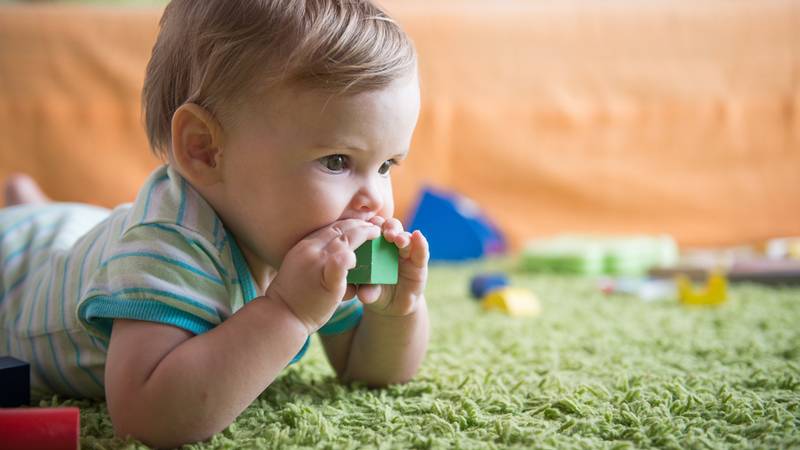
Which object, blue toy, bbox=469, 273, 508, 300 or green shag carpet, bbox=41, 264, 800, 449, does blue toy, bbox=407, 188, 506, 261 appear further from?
green shag carpet, bbox=41, 264, 800, 449

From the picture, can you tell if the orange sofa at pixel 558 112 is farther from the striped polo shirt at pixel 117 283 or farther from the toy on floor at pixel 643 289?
the striped polo shirt at pixel 117 283

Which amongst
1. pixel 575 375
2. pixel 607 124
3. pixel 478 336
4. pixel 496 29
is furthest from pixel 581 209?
pixel 575 375

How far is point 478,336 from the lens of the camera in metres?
1.19

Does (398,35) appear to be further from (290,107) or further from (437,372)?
(437,372)

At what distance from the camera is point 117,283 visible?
738mm

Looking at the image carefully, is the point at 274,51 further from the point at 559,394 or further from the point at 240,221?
the point at 559,394

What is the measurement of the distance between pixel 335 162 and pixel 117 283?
228 millimetres

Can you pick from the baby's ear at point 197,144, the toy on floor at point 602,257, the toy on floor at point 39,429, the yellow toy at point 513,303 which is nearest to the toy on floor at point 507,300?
the yellow toy at point 513,303

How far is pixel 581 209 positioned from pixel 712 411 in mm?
1518

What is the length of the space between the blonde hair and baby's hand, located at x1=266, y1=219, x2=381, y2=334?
0.15 m

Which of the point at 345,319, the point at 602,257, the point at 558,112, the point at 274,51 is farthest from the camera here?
the point at 558,112

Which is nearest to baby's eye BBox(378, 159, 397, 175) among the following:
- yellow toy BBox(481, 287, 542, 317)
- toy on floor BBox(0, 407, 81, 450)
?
toy on floor BBox(0, 407, 81, 450)

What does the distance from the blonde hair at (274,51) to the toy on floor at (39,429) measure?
0.31 m

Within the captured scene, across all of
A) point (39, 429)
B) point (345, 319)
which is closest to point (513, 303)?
point (345, 319)
